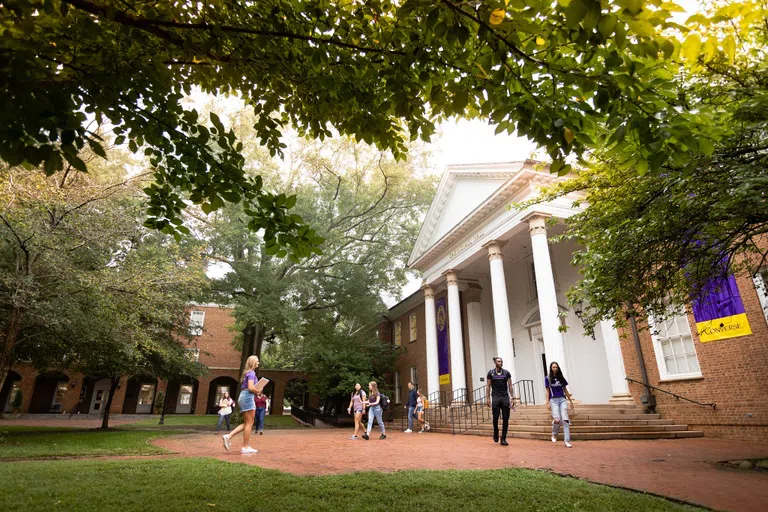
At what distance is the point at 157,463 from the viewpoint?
598cm

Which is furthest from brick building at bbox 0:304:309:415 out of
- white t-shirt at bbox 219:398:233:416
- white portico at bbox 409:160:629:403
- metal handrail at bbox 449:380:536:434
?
metal handrail at bbox 449:380:536:434

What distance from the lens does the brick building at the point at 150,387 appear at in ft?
100

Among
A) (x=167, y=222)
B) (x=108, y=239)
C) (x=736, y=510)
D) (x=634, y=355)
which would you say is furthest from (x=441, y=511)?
(x=634, y=355)

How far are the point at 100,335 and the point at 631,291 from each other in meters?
12.1

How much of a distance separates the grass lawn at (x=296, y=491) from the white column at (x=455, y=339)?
12.7m

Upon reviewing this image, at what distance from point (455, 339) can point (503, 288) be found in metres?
3.85

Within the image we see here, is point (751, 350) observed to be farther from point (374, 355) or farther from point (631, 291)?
point (374, 355)

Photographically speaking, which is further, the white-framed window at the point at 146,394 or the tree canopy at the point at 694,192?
the white-framed window at the point at 146,394

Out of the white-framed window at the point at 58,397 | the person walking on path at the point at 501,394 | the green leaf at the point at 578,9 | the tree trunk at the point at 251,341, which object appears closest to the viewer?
the green leaf at the point at 578,9

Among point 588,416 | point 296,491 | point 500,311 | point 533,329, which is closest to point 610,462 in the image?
A: point 296,491

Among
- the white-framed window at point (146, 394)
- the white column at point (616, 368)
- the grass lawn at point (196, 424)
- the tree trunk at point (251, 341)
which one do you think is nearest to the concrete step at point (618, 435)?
the white column at point (616, 368)

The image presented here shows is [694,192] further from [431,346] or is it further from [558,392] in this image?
[431,346]

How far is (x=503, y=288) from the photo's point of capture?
15484 mm

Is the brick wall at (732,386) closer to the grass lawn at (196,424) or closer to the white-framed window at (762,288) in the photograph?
the white-framed window at (762,288)
